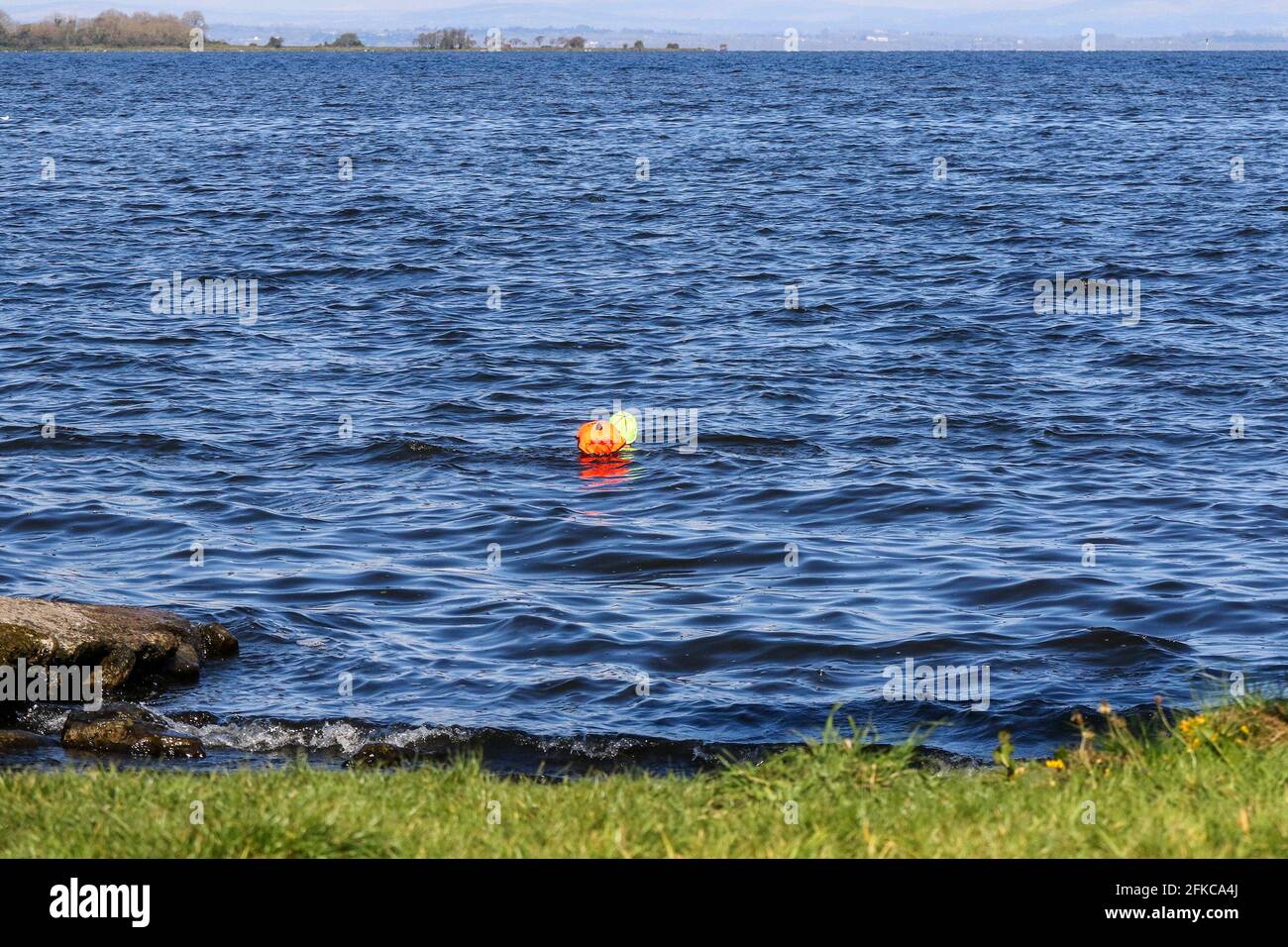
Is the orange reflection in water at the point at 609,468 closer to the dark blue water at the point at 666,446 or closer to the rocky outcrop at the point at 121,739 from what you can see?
the dark blue water at the point at 666,446

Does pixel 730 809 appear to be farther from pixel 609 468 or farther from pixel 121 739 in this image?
pixel 609 468

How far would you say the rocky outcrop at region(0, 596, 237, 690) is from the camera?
427 inches

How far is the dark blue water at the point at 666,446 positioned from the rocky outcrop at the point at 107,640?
0.39 meters

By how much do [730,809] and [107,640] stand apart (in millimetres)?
6369

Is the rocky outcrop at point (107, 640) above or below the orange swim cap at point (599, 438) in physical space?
below

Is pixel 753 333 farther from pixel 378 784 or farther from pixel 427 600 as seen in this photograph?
pixel 378 784

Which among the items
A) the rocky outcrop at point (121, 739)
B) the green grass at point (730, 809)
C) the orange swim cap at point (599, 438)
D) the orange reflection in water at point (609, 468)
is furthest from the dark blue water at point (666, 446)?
the green grass at point (730, 809)

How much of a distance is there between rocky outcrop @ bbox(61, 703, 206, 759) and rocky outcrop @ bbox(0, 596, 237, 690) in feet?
2.73

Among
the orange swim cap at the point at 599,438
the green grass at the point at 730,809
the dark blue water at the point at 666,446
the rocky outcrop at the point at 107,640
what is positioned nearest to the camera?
the green grass at the point at 730,809

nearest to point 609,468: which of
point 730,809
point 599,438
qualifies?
point 599,438

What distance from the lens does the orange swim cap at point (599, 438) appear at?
1778cm

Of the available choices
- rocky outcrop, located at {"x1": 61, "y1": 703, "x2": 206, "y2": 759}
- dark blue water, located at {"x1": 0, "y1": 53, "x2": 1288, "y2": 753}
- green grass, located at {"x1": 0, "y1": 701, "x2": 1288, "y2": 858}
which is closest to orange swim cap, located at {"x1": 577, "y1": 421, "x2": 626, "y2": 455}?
dark blue water, located at {"x1": 0, "y1": 53, "x2": 1288, "y2": 753}

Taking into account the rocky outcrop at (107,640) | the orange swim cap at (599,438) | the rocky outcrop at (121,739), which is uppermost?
the orange swim cap at (599,438)
